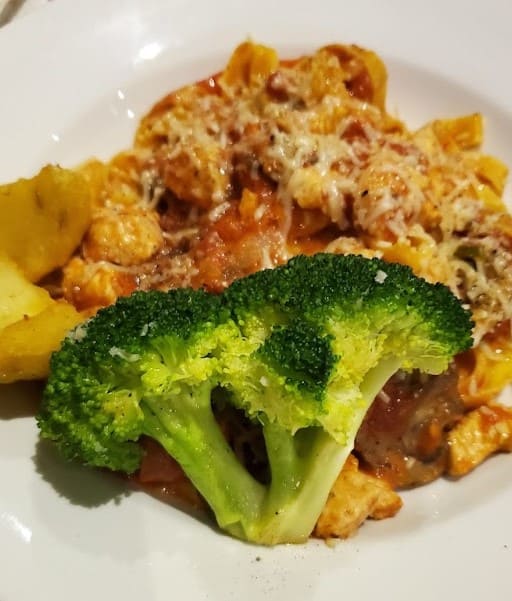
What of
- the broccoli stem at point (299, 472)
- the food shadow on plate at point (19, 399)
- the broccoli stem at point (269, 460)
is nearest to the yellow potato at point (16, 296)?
the food shadow on plate at point (19, 399)

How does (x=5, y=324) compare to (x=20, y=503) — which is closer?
(x=20, y=503)

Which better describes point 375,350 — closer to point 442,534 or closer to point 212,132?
point 442,534

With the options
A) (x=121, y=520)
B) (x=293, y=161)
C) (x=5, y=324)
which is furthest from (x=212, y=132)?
(x=121, y=520)

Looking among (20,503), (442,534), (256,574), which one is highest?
(20,503)

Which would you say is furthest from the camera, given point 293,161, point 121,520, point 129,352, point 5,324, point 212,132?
point 212,132

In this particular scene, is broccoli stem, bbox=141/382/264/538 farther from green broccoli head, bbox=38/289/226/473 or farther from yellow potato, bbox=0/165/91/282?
yellow potato, bbox=0/165/91/282

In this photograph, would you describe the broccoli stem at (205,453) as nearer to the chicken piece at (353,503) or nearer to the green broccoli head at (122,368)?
the green broccoli head at (122,368)

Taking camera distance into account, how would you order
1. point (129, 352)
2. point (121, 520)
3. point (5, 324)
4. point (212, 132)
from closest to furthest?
point (129, 352) → point (121, 520) → point (5, 324) → point (212, 132)

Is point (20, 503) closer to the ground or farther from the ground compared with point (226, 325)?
closer to the ground
